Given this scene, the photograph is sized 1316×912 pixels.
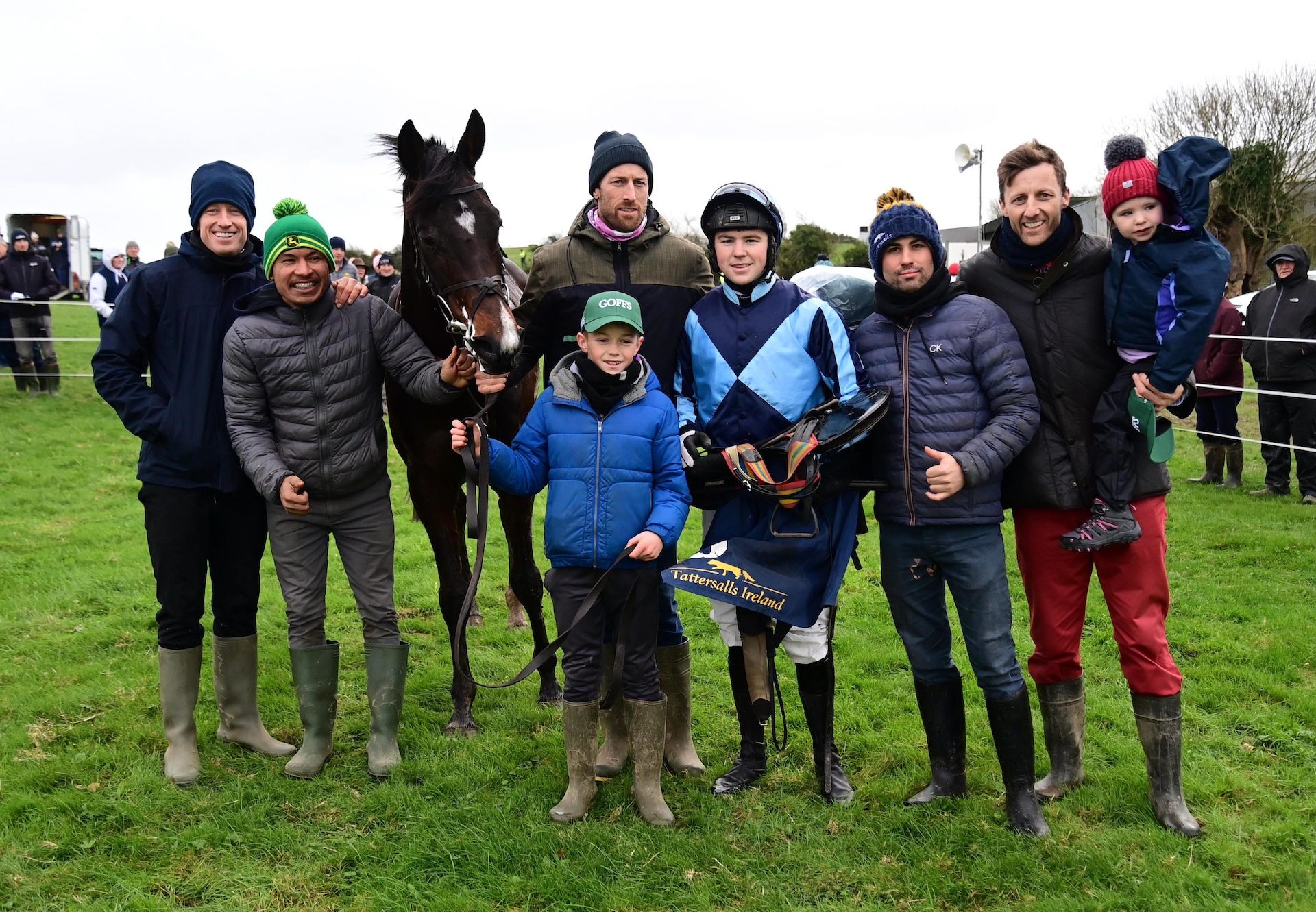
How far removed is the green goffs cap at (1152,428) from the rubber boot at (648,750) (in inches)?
75.1

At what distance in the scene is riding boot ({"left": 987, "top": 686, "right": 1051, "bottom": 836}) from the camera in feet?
10.4

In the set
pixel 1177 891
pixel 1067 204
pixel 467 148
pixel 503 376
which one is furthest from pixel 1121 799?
pixel 467 148

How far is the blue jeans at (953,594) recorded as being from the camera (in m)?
3.16

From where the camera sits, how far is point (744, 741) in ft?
12.1

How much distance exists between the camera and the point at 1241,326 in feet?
31.8

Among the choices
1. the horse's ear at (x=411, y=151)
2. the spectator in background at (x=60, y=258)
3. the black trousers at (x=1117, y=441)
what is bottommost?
the black trousers at (x=1117, y=441)

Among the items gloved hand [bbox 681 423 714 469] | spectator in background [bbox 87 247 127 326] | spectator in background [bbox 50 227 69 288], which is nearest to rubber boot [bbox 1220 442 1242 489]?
gloved hand [bbox 681 423 714 469]

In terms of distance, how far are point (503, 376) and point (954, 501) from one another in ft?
5.48

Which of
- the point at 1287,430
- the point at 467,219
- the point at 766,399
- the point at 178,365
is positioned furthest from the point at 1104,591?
the point at 1287,430

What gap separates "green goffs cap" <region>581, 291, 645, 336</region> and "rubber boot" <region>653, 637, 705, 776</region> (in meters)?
1.34

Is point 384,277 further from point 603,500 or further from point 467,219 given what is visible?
point 603,500

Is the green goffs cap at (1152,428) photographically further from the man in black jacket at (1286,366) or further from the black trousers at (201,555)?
the man in black jacket at (1286,366)

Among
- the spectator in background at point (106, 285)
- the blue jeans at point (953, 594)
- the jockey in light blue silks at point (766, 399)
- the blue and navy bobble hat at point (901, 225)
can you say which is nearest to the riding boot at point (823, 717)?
the jockey in light blue silks at point (766, 399)

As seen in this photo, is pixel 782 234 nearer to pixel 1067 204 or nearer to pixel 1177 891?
pixel 1067 204
